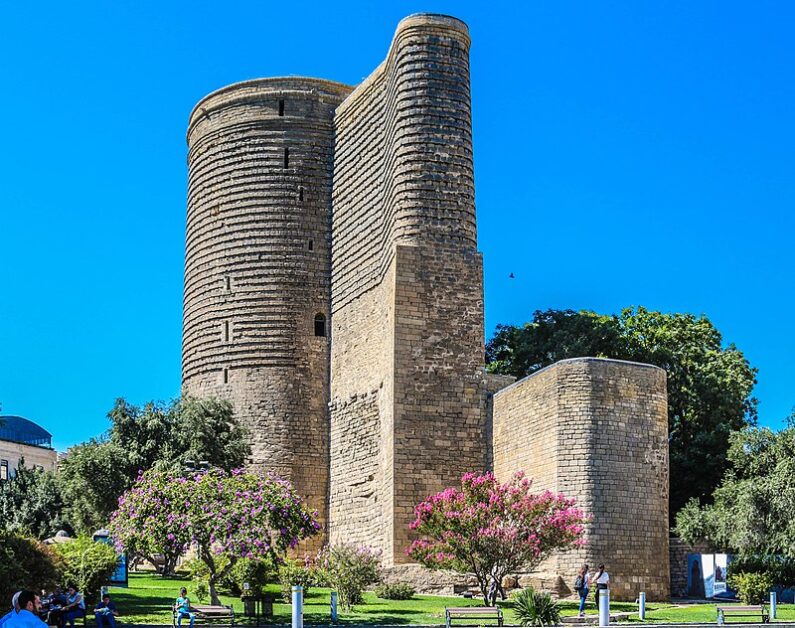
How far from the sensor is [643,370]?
26.0m

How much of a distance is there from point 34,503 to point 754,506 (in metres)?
24.0

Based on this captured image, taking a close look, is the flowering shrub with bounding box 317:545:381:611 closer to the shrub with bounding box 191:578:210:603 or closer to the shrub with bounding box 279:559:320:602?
the shrub with bounding box 279:559:320:602

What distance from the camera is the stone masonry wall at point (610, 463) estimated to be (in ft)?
81.3

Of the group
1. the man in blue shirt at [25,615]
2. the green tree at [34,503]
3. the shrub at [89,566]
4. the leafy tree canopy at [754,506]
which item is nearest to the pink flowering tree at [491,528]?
the leafy tree canopy at [754,506]

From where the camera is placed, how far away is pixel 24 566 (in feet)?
58.9

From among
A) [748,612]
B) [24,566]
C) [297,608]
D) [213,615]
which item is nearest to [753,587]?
[748,612]

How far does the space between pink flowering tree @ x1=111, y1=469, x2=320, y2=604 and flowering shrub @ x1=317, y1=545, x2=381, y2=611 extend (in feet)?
8.21

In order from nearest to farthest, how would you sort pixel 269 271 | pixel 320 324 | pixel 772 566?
pixel 772 566
pixel 320 324
pixel 269 271

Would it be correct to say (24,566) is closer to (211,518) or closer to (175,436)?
(211,518)

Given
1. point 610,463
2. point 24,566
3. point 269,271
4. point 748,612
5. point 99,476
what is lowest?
point 748,612

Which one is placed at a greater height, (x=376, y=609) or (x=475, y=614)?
(x=475, y=614)

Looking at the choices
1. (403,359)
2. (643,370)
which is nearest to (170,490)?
(403,359)

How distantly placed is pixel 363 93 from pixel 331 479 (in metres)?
10.5

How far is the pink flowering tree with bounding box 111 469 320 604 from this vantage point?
765 inches
